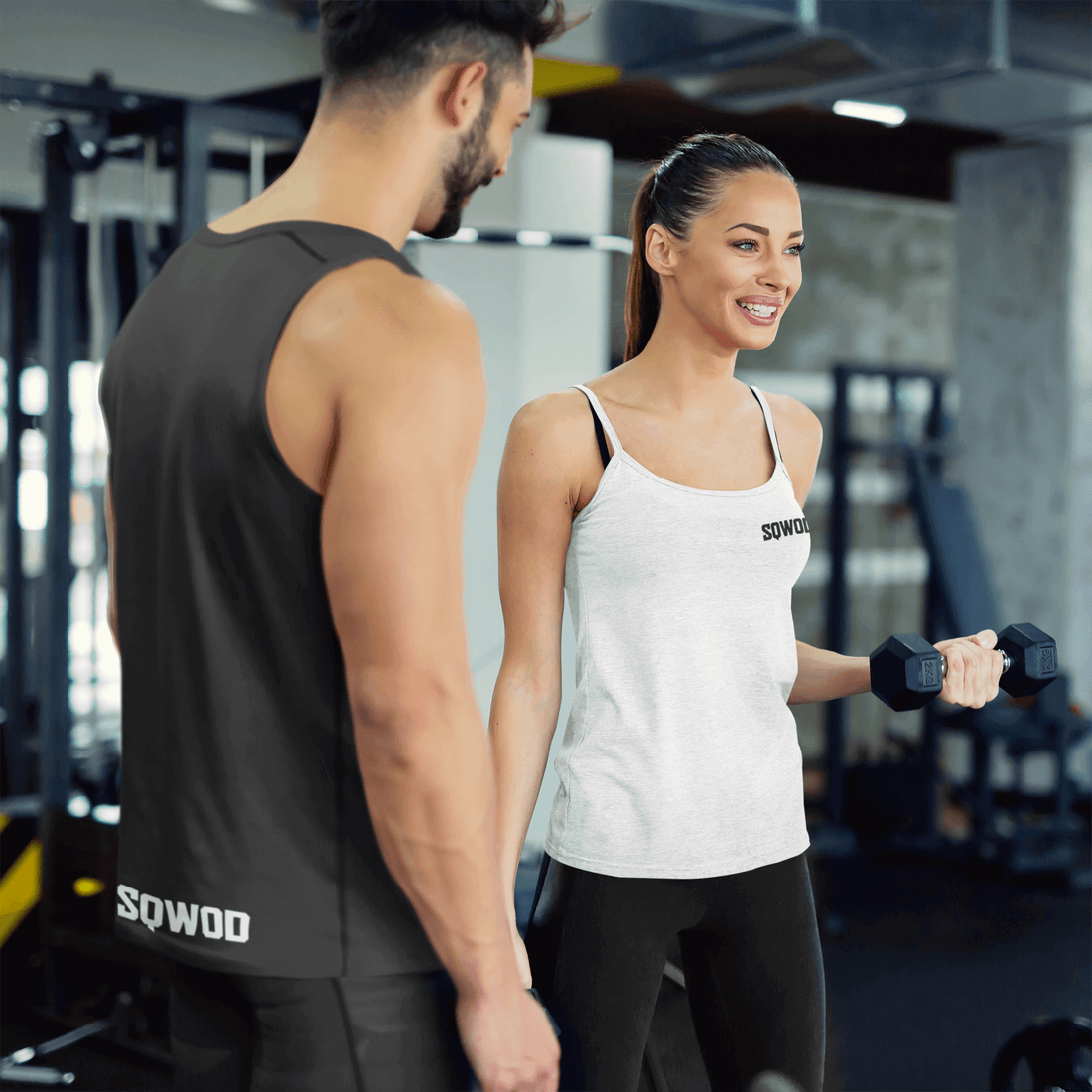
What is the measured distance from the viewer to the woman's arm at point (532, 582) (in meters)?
1.19

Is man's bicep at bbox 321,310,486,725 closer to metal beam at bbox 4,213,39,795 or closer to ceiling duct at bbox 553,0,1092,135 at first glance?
ceiling duct at bbox 553,0,1092,135

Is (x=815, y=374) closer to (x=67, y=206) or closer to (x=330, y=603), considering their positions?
(x=67, y=206)

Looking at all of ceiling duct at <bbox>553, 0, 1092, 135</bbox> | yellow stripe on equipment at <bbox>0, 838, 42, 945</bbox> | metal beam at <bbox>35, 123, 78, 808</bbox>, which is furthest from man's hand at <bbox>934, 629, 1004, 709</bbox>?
yellow stripe on equipment at <bbox>0, 838, 42, 945</bbox>

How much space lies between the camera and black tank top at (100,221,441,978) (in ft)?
2.85

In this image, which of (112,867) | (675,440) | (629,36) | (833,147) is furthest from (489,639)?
(833,147)

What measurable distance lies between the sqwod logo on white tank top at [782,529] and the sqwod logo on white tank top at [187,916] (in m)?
0.59

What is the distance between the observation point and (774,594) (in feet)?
4.04

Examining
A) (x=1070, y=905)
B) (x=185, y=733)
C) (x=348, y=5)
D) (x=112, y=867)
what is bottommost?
(x=1070, y=905)

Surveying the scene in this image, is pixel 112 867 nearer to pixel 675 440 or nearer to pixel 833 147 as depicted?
pixel 675 440

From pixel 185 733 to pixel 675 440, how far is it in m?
0.55

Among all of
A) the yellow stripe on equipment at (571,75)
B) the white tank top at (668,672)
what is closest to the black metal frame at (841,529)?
the yellow stripe on equipment at (571,75)

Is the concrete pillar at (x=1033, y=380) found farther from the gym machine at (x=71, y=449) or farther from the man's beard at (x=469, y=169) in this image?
the man's beard at (x=469, y=169)

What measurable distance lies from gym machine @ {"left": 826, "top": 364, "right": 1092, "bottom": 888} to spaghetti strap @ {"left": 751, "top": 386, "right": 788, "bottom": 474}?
3.33 metres

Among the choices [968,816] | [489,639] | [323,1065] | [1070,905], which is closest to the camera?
[323,1065]
